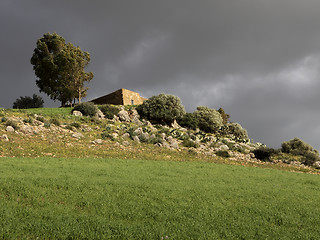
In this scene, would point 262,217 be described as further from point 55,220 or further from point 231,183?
point 55,220

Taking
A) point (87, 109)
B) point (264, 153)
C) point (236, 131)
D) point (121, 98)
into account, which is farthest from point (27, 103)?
point (264, 153)

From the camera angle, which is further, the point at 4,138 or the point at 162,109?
the point at 162,109

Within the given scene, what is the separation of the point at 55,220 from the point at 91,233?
49.9 inches

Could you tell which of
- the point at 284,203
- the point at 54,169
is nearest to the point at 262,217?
the point at 284,203

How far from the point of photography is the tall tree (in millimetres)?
45406

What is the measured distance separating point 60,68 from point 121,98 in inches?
562

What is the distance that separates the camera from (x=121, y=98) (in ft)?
147

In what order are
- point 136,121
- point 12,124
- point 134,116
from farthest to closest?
point 134,116
point 136,121
point 12,124

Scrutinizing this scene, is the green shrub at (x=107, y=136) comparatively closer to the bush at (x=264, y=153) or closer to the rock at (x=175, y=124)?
the bush at (x=264, y=153)

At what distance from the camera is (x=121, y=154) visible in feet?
57.4

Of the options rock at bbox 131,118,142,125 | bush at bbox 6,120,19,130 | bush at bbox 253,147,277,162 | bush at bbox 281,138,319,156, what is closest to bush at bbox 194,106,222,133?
bush at bbox 281,138,319,156

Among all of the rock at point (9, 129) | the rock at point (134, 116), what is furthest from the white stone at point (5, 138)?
the rock at point (134, 116)

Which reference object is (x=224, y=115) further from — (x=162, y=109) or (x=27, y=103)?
(x=27, y=103)

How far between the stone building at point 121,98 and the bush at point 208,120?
1376 cm
